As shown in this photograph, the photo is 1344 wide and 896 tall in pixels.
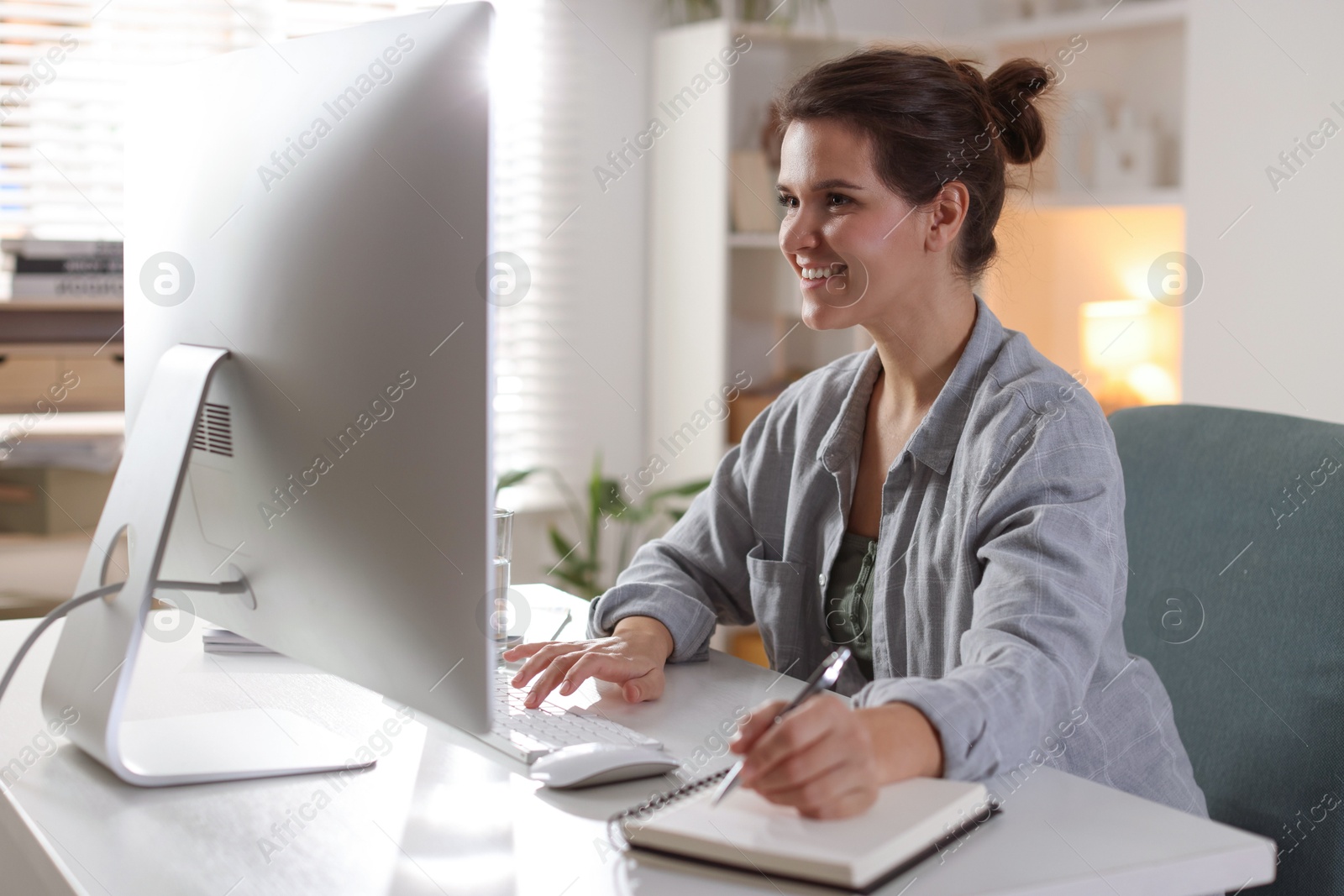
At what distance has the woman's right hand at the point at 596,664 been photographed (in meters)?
1.19

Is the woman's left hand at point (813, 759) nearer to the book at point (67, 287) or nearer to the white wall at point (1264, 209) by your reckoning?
the white wall at point (1264, 209)

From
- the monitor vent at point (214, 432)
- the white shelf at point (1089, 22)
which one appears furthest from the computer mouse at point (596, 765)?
the white shelf at point (1089, 22)

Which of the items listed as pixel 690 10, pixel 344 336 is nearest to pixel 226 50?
pixel 690 10

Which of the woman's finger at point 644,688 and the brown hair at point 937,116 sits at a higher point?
the brown hair at point 937,116

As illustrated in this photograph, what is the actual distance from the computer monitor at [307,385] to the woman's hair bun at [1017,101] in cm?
85

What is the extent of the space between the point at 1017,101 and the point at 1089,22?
6.95 feet

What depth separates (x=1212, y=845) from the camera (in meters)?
0.85

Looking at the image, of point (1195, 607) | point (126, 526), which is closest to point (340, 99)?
point (126, 526)

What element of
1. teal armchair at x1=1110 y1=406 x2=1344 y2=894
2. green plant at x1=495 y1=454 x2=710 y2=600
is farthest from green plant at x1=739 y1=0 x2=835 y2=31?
teal armchair at x1=1110 y1=406 x2=1344 y2=894

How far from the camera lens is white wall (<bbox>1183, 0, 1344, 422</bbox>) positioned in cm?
271

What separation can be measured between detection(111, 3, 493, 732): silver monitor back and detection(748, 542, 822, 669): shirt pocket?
639 mm

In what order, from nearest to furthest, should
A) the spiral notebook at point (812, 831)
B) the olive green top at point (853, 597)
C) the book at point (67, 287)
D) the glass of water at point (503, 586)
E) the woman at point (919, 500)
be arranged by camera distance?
the spiral notebook at point (812, 831), the woman at point (919, 500), the glass of water at point (503, 586), the olive green top at point (853, 597), the book at point (67, 287)

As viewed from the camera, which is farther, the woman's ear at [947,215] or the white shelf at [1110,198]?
the white shelf at [1110,198]

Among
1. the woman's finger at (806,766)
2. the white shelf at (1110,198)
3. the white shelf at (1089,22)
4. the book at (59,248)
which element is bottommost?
the woman's finger at (806,766)
